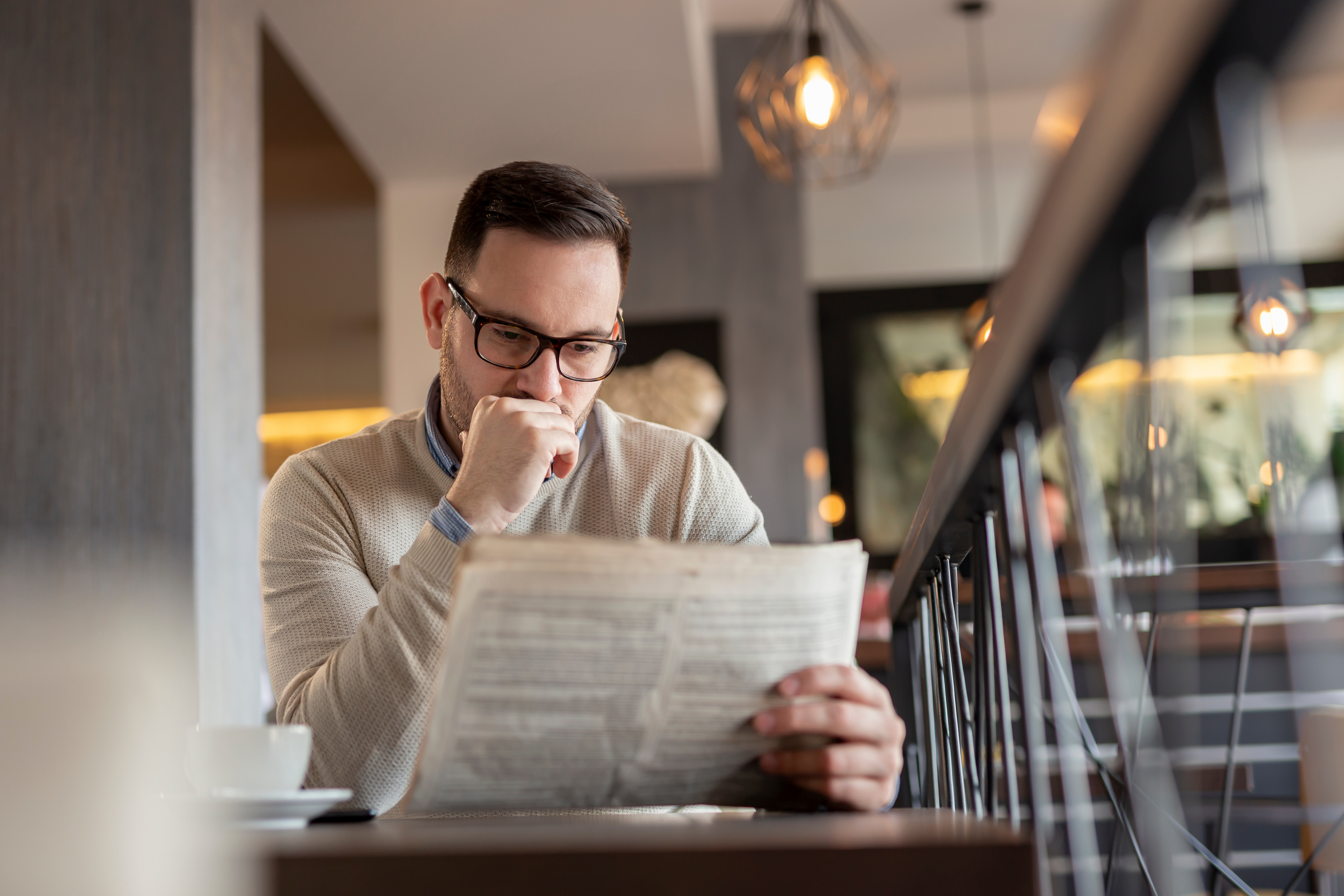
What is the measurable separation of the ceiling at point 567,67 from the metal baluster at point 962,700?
2.78 m

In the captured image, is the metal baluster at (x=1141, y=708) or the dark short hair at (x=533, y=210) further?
the dark short hair at (x=533, y=210)

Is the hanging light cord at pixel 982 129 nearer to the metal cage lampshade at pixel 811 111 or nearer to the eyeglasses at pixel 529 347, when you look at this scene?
the metal cage lampshade at pixel 811 111

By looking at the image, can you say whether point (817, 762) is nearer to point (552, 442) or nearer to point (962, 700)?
point (962, 700)

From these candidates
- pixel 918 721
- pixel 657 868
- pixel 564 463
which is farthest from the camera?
pixel 918 721

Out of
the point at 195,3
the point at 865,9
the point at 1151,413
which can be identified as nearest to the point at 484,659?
the point at 1151,413

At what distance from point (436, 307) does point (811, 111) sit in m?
2.20

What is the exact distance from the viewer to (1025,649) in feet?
2.56

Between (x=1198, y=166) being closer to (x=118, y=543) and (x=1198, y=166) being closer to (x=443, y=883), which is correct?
(x=443, y=883)

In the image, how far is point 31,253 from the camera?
221 cm

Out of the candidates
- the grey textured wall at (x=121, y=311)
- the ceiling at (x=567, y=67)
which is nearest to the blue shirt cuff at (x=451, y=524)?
the grey textured wall at (x=121, y=311)

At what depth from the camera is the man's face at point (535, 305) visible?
133 cm

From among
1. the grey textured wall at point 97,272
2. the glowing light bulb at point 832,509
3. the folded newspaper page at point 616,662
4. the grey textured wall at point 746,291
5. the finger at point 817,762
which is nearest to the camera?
the folded newspaper page at point 616,662

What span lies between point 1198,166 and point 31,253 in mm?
2259

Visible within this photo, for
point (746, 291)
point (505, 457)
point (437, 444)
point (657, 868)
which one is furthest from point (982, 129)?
point (657, 868)
